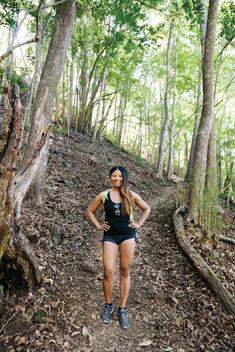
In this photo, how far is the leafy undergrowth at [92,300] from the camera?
3.49 meters

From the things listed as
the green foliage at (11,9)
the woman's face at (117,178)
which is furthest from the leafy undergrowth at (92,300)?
the green foliage at (11,9)

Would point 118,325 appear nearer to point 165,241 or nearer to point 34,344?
point 34,344

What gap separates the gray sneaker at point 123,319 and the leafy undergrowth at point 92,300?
7cm

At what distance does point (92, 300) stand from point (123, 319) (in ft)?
2.10

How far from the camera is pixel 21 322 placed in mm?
3469

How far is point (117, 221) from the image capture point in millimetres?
3666

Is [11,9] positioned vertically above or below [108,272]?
above

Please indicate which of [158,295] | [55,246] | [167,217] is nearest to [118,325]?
[158,295]

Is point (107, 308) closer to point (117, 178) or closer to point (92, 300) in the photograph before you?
point (92, 300)

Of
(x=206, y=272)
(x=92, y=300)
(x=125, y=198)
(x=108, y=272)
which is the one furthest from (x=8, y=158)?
(x=206, y=272)

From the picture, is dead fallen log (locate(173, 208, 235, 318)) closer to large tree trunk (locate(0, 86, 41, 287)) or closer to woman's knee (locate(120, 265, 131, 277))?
woman's knee (locate(120, 265, 131, 277))

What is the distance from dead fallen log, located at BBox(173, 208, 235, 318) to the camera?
418 centimetres

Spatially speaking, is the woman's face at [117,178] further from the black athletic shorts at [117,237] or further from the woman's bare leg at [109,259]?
the woman's bare leg at [109,259]

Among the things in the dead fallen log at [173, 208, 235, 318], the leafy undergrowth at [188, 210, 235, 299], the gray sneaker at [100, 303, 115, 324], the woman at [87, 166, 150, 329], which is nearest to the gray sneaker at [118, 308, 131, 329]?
the woman at [87, 166, 150, 329]
